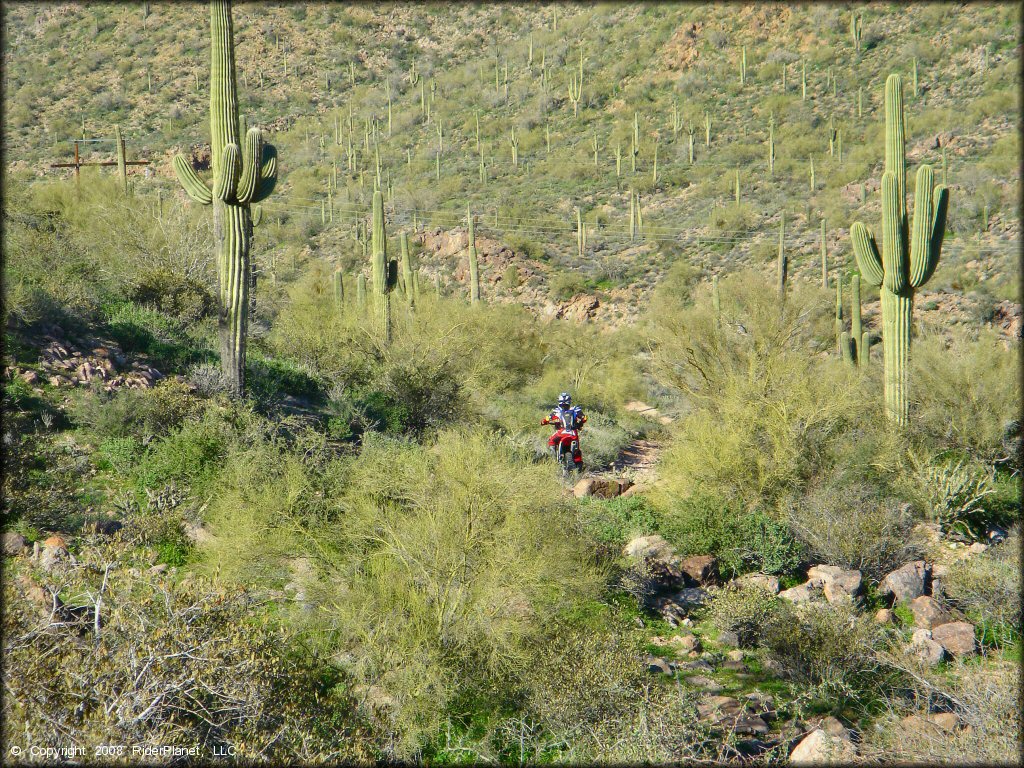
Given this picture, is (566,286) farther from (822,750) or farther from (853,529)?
(822,750)

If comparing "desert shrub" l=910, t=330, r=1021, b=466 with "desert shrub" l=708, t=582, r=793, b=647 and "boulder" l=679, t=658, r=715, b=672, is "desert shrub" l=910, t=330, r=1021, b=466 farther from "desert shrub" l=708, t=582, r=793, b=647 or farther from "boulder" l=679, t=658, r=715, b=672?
"boulder" l=679, t=658, r=715, b=672

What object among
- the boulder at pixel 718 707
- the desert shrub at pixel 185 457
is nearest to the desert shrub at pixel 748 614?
the boulder at pixel 718 707

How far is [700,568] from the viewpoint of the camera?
8.52 meters

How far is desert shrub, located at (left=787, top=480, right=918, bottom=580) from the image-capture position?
27.8ft

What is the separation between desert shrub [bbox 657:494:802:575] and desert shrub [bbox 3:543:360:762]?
5.29m

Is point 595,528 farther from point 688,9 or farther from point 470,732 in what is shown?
point 688,9

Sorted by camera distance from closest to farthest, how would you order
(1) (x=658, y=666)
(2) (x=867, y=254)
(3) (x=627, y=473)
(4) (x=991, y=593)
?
(1) (x=658, y=666) → (4) (x=991, y=593) → (2) (x=867, y=254) → (3) (x=627, y=473)

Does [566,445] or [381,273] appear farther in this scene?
[381,273]

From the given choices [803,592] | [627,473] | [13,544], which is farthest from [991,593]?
[13,544]

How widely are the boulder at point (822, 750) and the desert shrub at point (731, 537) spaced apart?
3594 mm

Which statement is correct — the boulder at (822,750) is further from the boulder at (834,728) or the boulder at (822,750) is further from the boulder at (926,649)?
the boulder at (926,649)

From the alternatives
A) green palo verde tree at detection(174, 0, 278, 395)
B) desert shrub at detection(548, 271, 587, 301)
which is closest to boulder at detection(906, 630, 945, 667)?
green palo verde tree at detection(174, 0, 278, 395)

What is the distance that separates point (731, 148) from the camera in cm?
3991

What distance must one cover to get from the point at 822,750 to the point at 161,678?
4.19 m
